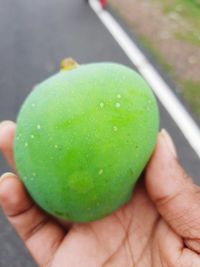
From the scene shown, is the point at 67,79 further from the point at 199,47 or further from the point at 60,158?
the point at 199,47

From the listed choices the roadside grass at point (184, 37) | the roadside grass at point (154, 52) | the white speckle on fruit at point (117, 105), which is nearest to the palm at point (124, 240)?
the white speckle on fruit at point (117, 105)

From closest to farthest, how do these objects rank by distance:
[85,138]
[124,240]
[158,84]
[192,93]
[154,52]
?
1. [85,138]
2. [124,240]
3. [192,93]
4. [158,84]
5. [154,52]

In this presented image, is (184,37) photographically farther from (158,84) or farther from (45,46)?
(45,46)

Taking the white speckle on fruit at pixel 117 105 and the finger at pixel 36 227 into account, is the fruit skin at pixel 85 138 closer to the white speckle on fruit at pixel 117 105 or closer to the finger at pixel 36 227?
the white speckle on fruit at pixel 117 105

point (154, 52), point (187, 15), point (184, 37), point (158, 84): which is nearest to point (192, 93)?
point (158, 84)

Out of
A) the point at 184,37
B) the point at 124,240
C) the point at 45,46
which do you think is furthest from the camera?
the point at 45,46

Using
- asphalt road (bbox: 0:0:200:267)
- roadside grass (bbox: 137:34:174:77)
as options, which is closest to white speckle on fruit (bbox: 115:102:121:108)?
asphalt road (bbox: 0:0:200:267)

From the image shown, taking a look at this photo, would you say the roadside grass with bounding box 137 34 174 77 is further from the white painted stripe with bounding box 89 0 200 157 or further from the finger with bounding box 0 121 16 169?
the finger with bounding box 0 121 16 169
